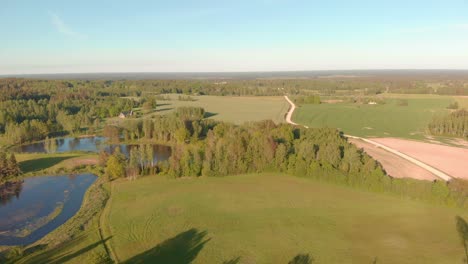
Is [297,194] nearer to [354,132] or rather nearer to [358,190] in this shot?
[358,190]

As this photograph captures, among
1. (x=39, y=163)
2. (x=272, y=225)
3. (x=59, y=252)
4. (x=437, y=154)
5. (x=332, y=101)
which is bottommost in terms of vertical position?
(x=59, y=252)

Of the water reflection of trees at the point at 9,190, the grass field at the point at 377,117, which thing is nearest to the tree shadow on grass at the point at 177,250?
the water reflection of trees at the point at 9,190

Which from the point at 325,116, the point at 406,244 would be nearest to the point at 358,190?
the point at 406,244

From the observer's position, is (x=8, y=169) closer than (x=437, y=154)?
Yes

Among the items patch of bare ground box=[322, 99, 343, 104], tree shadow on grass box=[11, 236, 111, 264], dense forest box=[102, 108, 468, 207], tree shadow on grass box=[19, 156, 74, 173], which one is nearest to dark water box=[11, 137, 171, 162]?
tree shadow on grass box=[19, 156, 74, 173]

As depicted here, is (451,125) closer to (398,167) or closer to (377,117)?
(377,117)

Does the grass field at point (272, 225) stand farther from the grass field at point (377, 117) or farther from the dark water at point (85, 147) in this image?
the grass field at point (377, 117)

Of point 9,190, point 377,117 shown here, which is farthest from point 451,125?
point 9,190
